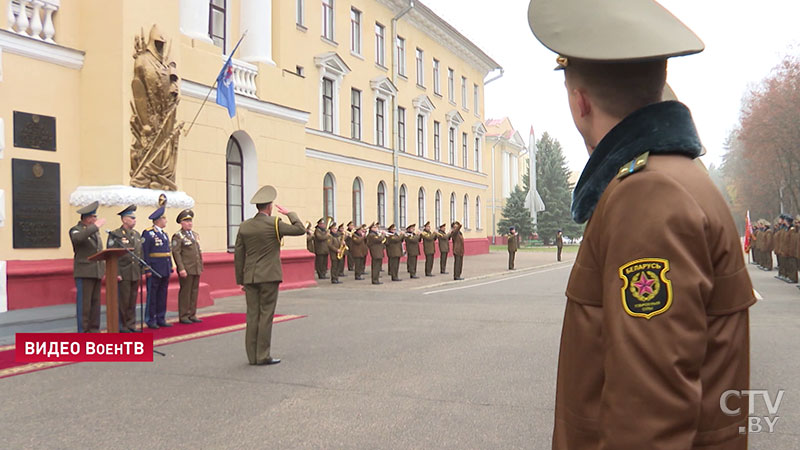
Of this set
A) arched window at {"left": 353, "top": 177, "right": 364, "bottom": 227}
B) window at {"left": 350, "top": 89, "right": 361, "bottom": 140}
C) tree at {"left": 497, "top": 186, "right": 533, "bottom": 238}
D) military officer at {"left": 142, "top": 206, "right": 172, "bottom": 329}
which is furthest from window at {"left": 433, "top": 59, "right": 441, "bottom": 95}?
military officer at {"left": 142, "top": 206, "right": 172, "bottom": 329}

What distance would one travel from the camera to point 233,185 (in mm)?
16266

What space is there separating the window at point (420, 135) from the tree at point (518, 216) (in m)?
23.9

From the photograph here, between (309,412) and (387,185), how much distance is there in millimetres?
24667

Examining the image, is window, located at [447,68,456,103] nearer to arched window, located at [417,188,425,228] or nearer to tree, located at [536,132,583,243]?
arched window, located at [417,188,425,228]

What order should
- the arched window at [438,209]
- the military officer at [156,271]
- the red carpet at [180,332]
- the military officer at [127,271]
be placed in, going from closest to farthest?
the red carpet at [180,332], the military officer at [127,271], the military officer at [156,271], the arched window at [438,209]

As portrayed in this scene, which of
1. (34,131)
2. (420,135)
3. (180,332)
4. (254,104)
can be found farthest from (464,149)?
(180,332)

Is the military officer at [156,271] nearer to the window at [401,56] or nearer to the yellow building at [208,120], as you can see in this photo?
the yellow building at [208,120]

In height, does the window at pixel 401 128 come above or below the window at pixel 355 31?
below

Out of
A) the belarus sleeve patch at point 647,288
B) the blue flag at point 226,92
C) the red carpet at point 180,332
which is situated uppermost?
the blue flag at point 226,92

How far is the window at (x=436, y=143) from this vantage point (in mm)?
35844

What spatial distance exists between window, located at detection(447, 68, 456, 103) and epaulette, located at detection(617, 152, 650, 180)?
37.1 meters

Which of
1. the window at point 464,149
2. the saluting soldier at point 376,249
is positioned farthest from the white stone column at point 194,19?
the window at point 464,149

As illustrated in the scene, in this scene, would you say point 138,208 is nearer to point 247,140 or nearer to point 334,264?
point 247,140

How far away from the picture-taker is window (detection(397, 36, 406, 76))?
3145cm
